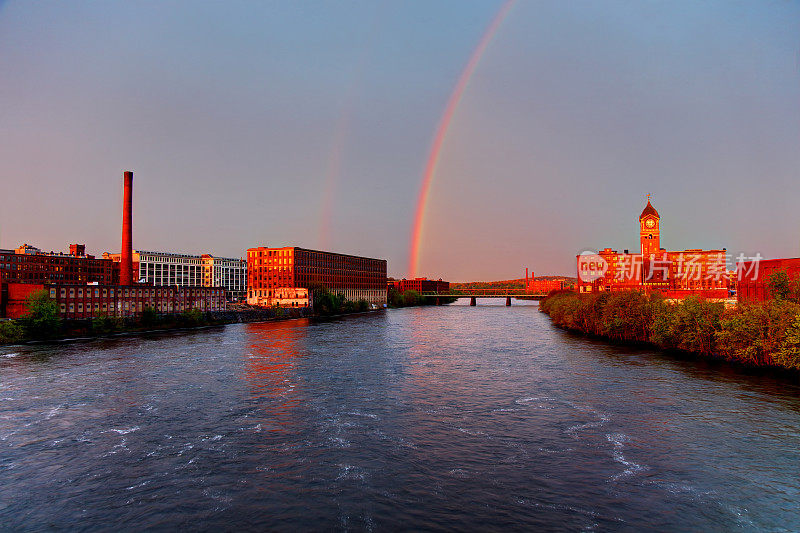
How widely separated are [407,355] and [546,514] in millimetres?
44362

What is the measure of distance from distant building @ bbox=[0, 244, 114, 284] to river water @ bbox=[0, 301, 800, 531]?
14154 cm

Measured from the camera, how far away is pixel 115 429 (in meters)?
29.3

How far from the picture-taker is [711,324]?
174ft

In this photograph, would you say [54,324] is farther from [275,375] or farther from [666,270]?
[666,270]

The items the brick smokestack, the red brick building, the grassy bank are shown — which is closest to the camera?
the red brick building

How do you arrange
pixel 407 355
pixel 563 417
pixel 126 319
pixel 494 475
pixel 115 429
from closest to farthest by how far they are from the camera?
pixel 494 475 < pixel 115 429 < pixel 563 417 < pixel 407 355 < pixel 126 319

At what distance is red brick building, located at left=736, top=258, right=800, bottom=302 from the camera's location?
7432 cm

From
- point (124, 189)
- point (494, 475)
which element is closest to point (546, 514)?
point (494, 475)

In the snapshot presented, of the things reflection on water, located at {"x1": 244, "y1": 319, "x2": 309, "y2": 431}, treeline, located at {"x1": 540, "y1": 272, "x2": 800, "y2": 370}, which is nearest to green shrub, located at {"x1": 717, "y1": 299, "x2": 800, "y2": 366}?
treeline, located at {"x1": 540, "y1": 272, "x2": 800, "y2": 370}

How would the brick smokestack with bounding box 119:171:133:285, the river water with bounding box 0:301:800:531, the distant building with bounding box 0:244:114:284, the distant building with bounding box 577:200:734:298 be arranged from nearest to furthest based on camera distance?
the river water with bounding box 0:301:800:531, the brick smokestack with bounding box 119:171:133:285, the distant building with bounding box 0:244:114:284, the distant building with bounding box 577:200:734:298

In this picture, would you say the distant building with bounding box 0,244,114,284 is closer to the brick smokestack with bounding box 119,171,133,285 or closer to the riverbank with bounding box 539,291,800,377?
the brick smokestack with bounding box 119,171,133,285

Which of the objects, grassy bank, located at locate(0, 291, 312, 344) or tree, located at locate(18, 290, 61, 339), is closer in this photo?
grassy bank, located at locate(0, 291, 312, 344)

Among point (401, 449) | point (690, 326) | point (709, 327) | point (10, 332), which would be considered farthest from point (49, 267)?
point (709, 327)

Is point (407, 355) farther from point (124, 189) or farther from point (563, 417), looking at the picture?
point (124, 189)
